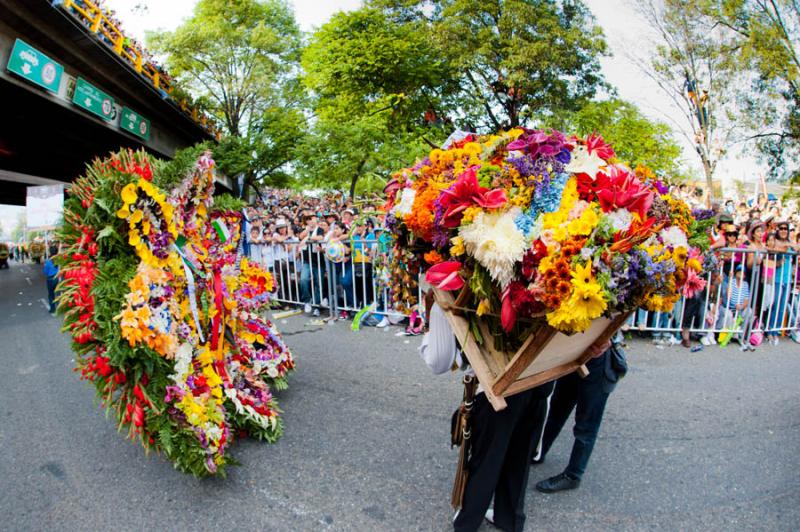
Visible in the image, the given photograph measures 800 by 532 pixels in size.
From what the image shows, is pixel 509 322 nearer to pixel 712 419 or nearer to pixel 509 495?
pixel 509 495

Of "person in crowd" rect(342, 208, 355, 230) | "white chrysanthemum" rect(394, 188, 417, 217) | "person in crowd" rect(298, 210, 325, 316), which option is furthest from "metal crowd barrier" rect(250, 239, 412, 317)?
"white chrysanthemum" rect(394, 188, 417, 217)

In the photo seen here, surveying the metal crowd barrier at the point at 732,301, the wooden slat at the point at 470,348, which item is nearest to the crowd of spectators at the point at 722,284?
the metal crowd barrier at the point at 732,301

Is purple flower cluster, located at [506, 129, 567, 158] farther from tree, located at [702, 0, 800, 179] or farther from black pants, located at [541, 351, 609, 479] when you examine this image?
tree, located at [702, 0, 800, 179]

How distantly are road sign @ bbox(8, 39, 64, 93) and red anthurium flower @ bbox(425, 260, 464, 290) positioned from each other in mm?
12384

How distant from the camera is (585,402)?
2947mm

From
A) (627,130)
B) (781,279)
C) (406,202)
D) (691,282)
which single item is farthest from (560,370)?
(627,130)

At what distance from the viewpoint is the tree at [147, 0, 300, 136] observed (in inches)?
1037

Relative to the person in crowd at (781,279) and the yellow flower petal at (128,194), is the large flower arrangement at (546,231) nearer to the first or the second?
the yellow flower petal at (128,194)

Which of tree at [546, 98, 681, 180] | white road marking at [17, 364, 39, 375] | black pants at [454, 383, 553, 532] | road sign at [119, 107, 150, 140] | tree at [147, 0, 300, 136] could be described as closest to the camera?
black pants at [454, 383, 553, 532]

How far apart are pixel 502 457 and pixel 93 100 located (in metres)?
15.9

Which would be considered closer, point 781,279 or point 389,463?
point 389,463

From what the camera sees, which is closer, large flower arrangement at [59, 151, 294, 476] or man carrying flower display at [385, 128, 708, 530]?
man carrying flower display at [385, 128, 708, 530]

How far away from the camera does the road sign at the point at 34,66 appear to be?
10289 millimetres

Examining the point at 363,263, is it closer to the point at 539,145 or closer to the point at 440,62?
the point at 539,145
